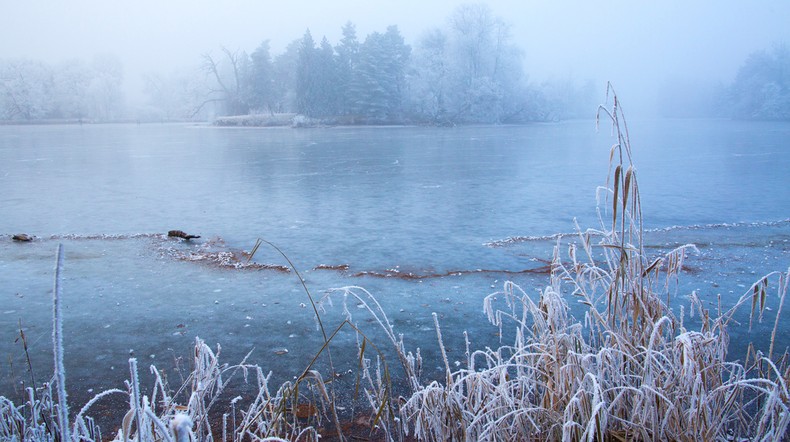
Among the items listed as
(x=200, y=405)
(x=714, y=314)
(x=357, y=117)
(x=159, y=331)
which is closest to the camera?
(x=200, y=405)

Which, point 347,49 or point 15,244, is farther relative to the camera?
point 347,49

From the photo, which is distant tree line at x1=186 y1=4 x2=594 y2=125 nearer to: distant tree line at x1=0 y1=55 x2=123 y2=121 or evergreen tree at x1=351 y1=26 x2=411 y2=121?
evergreen tree at x1=351 y1=26 x2=411 y2=121

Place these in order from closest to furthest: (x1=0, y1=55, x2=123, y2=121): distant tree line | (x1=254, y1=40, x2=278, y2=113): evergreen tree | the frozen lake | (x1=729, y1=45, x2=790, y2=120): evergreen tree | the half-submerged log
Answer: the frozen lake
the half-submerged log
(x1=254, y1=40, x2=278, y2=113): evergreen tree
(x1=729, y1=45, x2=790, y2=120): evergreen tree
(x1=0, y1=55, x2=123, y2=121): distant tree line

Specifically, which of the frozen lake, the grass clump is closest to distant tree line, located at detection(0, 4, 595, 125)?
the frozen lake

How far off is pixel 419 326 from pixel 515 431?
2.15 metres

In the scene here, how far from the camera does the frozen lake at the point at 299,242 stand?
182 inches

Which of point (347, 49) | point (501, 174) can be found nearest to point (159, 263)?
point (501, 174)

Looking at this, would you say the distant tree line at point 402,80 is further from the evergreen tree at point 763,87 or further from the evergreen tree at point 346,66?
the evergreen tree at point 763,87

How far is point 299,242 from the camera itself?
782 cm

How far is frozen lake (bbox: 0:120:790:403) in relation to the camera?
462 centimetres

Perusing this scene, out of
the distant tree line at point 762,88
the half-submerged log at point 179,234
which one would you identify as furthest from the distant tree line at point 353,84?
the half-submerged log at point 179,234

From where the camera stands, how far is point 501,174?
1557 centimetres

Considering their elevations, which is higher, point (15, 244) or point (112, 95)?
point (112, 95)

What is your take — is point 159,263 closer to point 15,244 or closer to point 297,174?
point 15,244
